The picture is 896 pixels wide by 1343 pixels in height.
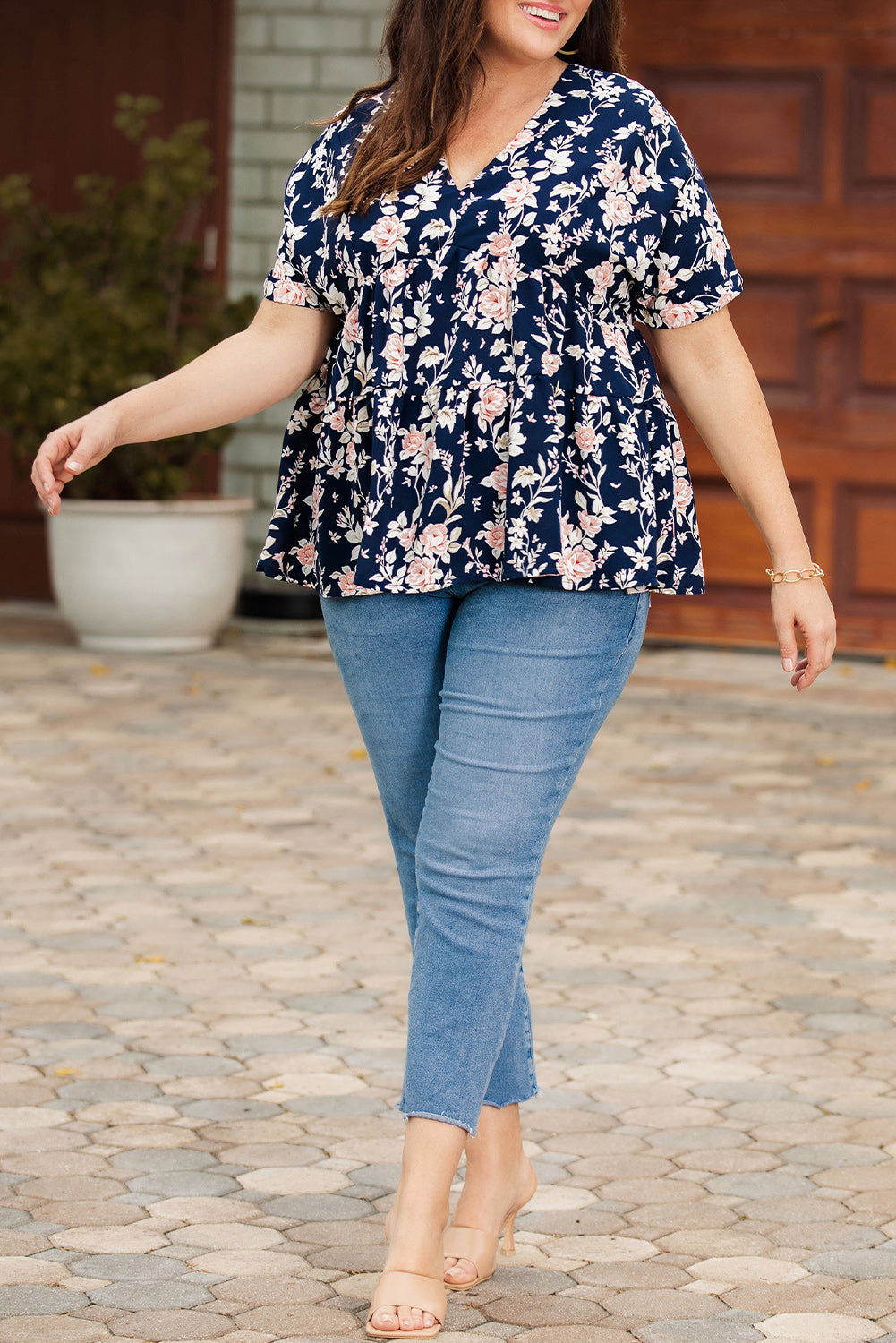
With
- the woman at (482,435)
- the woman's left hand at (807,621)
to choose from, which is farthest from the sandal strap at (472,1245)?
the woman's left hand at (807,621)

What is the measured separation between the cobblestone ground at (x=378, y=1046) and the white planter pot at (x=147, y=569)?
156 centimetres

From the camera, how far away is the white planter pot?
8.05 meters

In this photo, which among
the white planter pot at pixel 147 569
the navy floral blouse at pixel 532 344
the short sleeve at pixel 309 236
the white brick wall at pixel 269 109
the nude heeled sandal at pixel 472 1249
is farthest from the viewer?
the white brick wall at pixel 269 109

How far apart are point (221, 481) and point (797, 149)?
2868 mm

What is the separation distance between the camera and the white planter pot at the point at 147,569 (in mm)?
8055

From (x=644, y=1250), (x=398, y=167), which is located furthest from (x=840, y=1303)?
(x=398, y=167)

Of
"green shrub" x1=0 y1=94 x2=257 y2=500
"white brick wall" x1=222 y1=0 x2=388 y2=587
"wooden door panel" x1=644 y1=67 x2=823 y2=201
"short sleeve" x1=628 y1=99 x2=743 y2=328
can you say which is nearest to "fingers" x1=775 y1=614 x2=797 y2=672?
"short sleeve" x1=628 y1=99 x2=743 y2=328

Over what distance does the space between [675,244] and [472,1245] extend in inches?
50.5

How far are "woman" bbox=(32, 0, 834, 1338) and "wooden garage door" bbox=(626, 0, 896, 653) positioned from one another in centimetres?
582

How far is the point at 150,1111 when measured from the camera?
330 cm

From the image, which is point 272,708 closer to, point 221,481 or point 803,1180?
point 221,481

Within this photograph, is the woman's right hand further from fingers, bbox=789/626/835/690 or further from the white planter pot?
the white planter pot

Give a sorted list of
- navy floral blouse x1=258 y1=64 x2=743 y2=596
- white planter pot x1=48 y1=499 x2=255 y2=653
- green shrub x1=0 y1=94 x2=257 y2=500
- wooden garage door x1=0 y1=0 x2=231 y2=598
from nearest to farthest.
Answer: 1. navy floral blouse x1=258 y1=64 x2=743 y2=596
2. green shrub x1=0 y1=94 x2=257 y2=500
3. white planter pot x1=48 y1=499 x2=255 y2=653
4. wooden garage door x1=0 y1=0 x2=231 y2=598

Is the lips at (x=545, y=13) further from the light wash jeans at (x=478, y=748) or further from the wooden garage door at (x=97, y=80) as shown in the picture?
the wooden garage door at (x=97, y=80)
